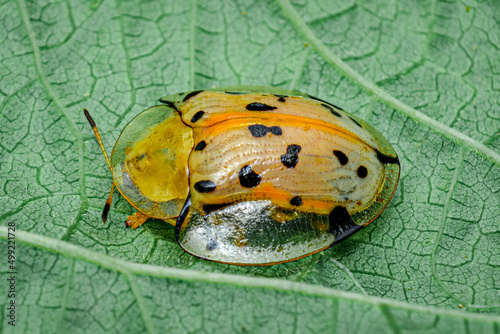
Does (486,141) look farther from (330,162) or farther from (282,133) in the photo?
(282,133)

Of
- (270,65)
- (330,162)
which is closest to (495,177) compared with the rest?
(330,162)

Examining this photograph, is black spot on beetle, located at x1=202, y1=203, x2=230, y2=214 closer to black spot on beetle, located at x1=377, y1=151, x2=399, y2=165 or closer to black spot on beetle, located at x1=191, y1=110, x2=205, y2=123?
black spot on beetle, located at x1=191, y1=110, x2=205, y2=123

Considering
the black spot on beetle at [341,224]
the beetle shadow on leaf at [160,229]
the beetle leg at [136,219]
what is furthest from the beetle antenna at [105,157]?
the black spot on beetle at [341,224]

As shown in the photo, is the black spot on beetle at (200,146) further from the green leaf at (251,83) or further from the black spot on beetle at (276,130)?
the green leaf at (251,83)

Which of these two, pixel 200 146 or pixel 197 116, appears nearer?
pixel 200 146

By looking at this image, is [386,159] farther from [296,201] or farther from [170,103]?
[170,103]

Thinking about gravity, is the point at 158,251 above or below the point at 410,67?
below

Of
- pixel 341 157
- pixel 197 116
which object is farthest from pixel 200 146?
pixel 341 157
